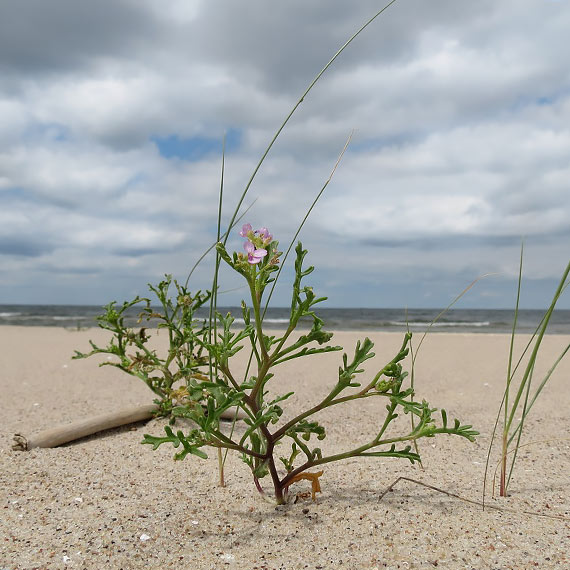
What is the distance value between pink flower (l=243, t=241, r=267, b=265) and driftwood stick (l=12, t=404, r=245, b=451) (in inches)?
90.5

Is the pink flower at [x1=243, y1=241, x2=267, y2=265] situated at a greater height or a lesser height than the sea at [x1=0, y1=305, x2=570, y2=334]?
greater

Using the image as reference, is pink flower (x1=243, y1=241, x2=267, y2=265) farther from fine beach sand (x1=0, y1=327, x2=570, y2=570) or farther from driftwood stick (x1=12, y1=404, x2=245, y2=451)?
driftwood stick (x1=12, y1=404, x2=245, y2=451)

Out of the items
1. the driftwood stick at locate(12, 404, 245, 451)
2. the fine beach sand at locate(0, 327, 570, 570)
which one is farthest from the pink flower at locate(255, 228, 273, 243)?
the driftwood stick at locate(12, 404, 245, 451)

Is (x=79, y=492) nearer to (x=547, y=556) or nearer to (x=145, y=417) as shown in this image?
(x=145, y=417)

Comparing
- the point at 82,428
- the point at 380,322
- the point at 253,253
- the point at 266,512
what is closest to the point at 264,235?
the point at 253,253

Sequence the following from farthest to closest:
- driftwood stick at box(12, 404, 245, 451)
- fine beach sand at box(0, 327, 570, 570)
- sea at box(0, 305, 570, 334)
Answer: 1. sea at box(0, 305, 570, 334)
2. driftwood stick at box(12, 404, 245, 451)
3. fine beach sand at box(0, 327, 570, 570)

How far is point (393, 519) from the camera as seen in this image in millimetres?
2223

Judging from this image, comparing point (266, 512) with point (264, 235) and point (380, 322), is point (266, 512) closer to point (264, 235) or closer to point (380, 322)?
point (264, 235)

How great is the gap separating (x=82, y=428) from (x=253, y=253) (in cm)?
242

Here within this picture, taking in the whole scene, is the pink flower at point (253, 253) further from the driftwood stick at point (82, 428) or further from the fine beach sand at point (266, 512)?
the driftwood stick at point (82, 428)

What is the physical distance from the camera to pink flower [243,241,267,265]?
1915 millimetres

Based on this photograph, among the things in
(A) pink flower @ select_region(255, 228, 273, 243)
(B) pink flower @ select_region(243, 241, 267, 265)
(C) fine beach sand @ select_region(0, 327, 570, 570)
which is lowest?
(C) fine beach sand @ select_region(0, 327, 570, 570)

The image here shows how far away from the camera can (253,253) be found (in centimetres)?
194

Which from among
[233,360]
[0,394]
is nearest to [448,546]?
[0,394]
